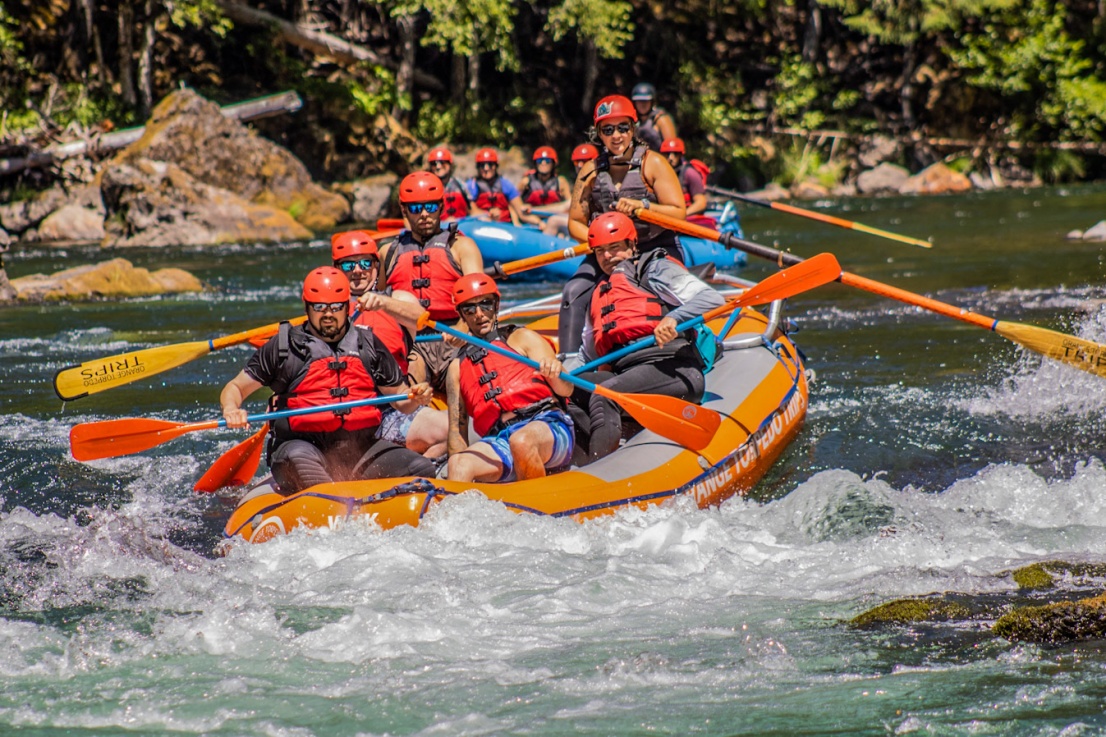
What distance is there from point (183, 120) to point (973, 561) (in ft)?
57.3

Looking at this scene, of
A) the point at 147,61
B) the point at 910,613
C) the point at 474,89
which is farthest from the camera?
the point at 474,89

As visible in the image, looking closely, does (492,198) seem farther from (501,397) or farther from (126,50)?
(126,50)

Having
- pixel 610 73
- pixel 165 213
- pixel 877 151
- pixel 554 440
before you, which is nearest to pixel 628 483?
pixel 554 440

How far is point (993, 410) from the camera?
793cm

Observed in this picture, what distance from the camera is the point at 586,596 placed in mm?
4844

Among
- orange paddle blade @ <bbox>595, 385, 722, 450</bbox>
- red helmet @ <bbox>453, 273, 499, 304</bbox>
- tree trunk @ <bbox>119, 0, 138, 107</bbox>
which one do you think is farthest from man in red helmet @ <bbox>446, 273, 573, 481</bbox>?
tree trunk @ <bbox>119, 0, 138, 107</bbox>

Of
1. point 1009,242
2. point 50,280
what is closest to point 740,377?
point 50,280

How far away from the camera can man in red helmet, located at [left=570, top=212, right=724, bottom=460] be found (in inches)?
246

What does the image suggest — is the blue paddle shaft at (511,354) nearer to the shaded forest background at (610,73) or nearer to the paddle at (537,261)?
the paddle at (537,261)

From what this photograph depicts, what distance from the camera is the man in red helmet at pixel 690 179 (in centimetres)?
1210

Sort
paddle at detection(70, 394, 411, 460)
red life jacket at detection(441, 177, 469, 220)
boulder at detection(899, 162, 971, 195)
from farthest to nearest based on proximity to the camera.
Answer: boulder at detection(899, 162, 971, 195) < red life jacket at detection(441, 177, 469, 220) < paddle at detection(70, 394, 411, 460)

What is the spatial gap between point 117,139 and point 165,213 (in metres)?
3.69

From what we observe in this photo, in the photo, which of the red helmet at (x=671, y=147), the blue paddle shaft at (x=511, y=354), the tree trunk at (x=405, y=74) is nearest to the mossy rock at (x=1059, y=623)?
the blue paddle shaft at (x=511, y=354)

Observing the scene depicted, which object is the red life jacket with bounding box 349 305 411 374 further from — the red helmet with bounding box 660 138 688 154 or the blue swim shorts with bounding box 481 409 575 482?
the red helmet with bounding box 660 138 688 154
